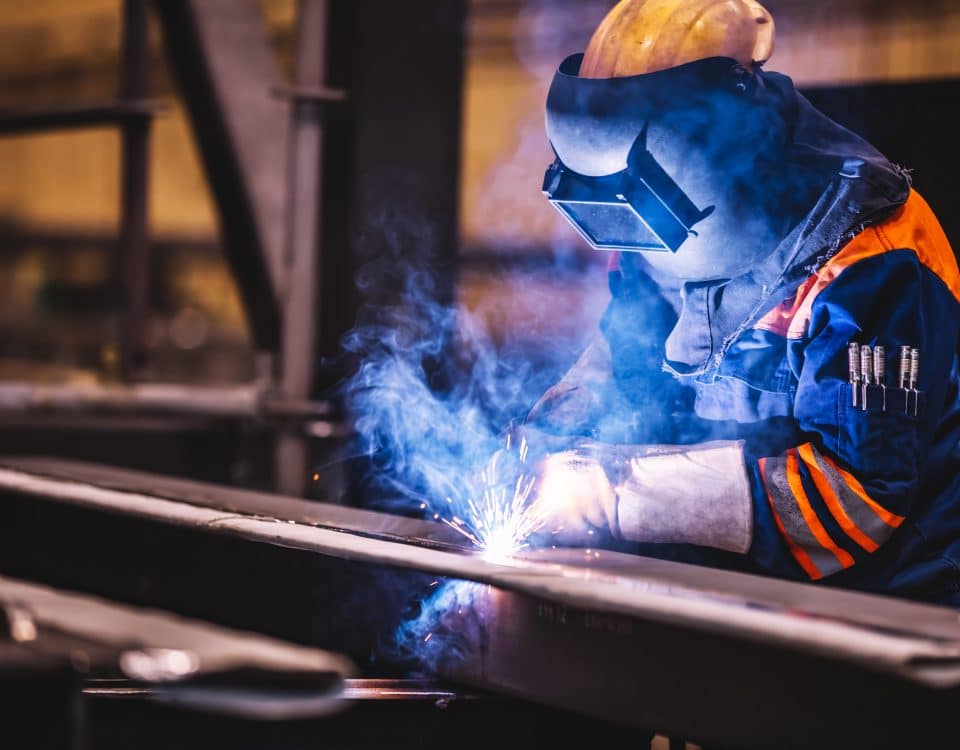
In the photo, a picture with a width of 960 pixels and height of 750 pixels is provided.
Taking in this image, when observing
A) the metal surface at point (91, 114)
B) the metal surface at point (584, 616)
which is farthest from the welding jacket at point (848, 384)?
the metal surface at point (91, 114)

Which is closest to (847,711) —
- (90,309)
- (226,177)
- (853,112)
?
(853,112)

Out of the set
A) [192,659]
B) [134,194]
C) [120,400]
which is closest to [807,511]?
[192,659]

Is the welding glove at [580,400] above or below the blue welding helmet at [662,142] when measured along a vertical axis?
below

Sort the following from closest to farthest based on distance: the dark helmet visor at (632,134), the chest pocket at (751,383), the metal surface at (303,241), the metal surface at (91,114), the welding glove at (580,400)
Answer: the dark helmet visor at (632,134), the chest pocket at (751,383), the welding glove at (580,400), the metal surface at (303,241), the metal surface at (91,114)

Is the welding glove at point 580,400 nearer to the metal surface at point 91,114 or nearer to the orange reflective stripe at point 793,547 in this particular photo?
the orange reflective stripe at point 793,547

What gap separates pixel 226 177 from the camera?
4543 millimetres

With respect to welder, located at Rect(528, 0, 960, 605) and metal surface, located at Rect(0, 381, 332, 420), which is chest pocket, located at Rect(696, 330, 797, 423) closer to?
welder, located at Rect(528, 0, 960, 605)

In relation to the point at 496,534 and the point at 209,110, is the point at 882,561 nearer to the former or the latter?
the point at 496,534

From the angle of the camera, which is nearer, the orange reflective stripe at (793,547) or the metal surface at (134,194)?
the orange reflective stripe at (793,547)

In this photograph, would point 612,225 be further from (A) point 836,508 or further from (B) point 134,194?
(B) point 134,194

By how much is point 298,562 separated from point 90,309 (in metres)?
12.4

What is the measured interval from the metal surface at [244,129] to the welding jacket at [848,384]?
2.55 metres

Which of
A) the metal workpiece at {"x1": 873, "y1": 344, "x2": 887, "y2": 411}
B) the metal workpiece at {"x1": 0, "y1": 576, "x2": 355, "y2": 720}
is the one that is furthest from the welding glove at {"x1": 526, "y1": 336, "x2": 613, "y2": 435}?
the metal workpiece at {"x1": 0, "y1": 576, "x2": 355, "y2": 720}

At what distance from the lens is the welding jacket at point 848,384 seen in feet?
6.46
